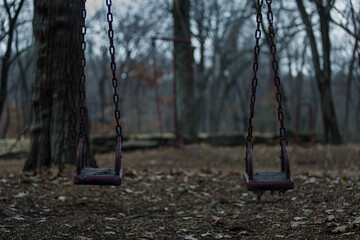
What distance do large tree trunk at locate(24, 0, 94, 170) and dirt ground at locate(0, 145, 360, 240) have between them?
0.46m

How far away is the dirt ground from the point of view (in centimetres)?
353

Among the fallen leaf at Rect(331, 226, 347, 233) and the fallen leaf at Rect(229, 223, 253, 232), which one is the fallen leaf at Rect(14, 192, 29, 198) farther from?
the fallen leaf at Rect(331, 226, 347, 233)

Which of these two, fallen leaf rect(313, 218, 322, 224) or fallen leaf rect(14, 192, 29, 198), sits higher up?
fallen leaf rect(14, 192, 29, 198)

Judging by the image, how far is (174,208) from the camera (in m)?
4.82

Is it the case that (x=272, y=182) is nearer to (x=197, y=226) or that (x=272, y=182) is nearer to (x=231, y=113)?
(x=197, y=226)

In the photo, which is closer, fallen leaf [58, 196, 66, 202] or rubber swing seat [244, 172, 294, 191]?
rubber swing seat [244, 172, 294, 191]

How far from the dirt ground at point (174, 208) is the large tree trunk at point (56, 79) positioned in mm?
455

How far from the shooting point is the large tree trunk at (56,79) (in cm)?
589

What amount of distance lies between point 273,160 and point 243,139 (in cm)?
462

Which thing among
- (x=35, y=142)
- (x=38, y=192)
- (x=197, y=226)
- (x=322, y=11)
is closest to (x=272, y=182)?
(x=197, y=226)

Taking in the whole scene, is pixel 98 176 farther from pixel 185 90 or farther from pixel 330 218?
pixel 185 90

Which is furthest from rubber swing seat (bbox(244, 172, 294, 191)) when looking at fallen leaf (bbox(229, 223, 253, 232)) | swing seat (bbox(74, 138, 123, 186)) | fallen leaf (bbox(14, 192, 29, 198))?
fallen leaf (bbox(14, 192, 29, 198))

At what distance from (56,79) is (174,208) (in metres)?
2.60

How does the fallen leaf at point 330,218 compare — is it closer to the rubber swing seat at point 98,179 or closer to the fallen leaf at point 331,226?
the fallen leaf at point 331,226
